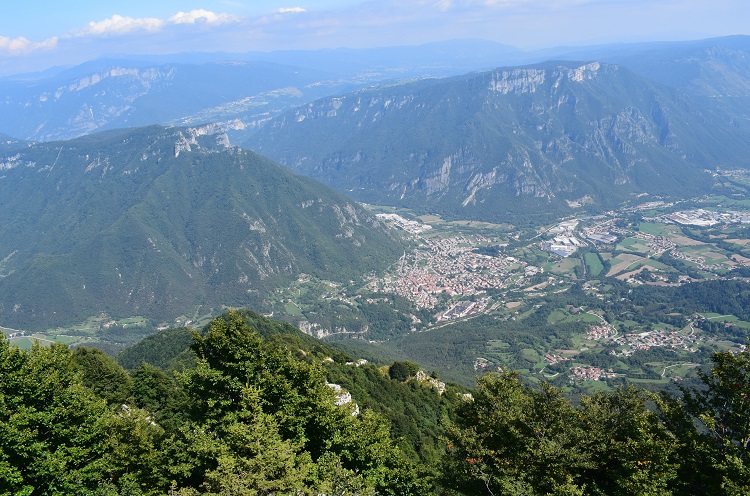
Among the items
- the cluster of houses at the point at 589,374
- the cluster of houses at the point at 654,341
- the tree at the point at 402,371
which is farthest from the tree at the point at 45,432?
the cluster of houses at the point at 654,341

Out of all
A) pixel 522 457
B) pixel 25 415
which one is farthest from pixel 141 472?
pixel 522 457

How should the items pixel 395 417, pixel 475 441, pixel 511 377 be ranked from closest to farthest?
1. pixel 475 441
2. pixel 511 377
3. pixel 395 417

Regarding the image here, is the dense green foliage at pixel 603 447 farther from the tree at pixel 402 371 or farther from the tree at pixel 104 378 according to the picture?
the tree at pixel 402 371

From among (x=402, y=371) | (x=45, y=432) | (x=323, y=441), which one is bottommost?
(x=402, y=371)

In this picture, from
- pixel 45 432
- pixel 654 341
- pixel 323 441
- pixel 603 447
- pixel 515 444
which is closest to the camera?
pixel 603 447

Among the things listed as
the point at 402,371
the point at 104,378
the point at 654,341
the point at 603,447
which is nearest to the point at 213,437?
the point at 603,447

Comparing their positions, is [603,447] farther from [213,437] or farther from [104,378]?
[104,378]

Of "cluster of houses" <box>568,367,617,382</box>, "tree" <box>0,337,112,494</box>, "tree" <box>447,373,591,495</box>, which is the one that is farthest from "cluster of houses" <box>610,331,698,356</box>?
"tree" <box>0,337,112,494</box>

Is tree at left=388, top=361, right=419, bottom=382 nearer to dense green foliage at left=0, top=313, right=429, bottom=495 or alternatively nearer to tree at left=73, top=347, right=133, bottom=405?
tree at left=73, top=347, right=133, bottom=405

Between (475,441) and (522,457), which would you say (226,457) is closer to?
(475,441)

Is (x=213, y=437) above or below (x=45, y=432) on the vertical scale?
below

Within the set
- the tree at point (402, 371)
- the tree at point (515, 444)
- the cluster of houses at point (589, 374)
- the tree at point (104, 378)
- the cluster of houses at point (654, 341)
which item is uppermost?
the tree at point (515, 444)
